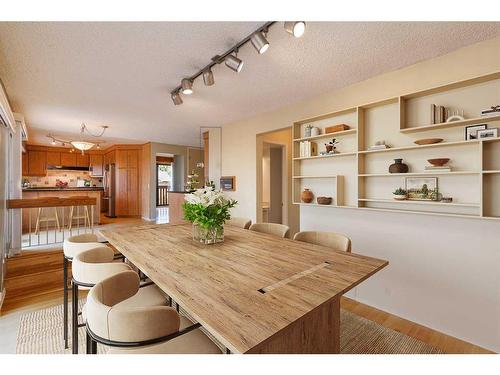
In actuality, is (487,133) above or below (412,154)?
above

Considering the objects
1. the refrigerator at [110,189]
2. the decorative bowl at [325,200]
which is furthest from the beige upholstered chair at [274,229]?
the refrigerator at [110,189]

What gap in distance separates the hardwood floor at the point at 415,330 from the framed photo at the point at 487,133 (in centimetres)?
168

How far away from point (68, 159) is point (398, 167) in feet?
33.1

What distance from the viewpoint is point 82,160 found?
905cm

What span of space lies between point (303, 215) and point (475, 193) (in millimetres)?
1813

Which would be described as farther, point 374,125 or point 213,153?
point 213,153

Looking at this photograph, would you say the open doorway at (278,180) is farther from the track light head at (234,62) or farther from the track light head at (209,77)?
the track light head at (234,62)

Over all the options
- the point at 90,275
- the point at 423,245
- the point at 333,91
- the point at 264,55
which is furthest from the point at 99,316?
the point at 333,91

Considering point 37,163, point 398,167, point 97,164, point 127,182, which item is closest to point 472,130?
point 398,167

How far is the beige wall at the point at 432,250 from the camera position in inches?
78.1

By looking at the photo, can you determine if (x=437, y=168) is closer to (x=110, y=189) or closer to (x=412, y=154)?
(x=412, y=154)

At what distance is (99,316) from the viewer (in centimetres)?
90
